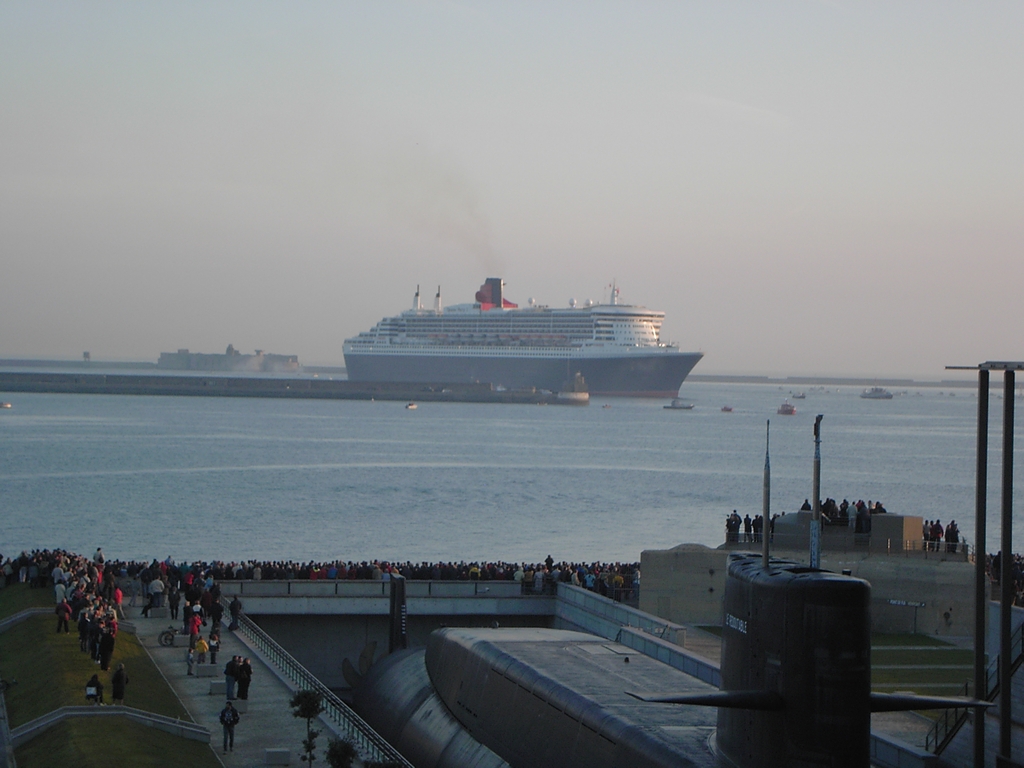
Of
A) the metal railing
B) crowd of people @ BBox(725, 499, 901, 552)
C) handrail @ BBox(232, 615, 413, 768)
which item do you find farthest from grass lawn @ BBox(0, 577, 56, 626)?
the metal railing

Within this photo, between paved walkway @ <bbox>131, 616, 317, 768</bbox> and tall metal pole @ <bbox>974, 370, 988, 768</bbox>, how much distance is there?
6975 millimetres

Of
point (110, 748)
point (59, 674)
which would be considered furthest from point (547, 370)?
point (110, 748)

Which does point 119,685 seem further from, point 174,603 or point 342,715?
point 174,603

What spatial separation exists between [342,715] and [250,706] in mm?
1207

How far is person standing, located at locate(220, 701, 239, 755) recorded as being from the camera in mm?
13711

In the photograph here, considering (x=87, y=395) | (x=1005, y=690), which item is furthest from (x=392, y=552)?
(x=87, y=395)

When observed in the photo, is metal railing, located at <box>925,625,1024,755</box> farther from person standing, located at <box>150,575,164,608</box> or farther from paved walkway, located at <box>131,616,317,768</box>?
person standing, located at <box>150,575,164,608</box>

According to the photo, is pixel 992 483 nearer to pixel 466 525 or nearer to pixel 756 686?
pixel 466 525

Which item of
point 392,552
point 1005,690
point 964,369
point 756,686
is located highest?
point 964,369

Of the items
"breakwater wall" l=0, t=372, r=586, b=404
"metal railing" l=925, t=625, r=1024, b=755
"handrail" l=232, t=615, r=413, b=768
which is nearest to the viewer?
"metal railing" l=925, t=625, r=1024, b=755

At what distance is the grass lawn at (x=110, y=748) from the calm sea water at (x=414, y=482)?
83.8 ft

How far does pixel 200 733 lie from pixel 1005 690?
8.74 metres

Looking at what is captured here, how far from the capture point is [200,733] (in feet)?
46.8

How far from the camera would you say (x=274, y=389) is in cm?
15512
